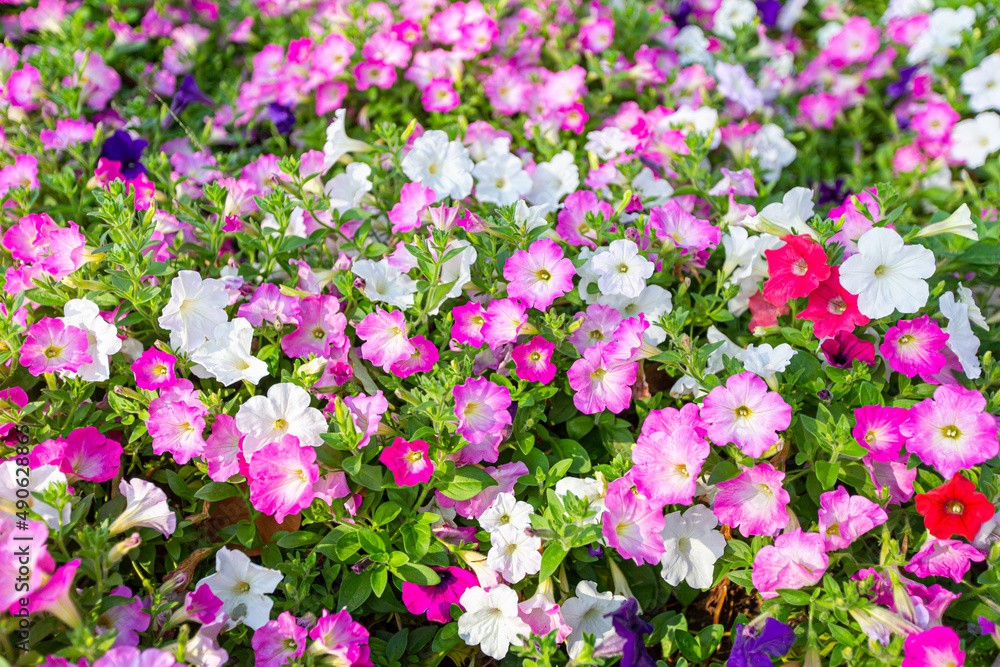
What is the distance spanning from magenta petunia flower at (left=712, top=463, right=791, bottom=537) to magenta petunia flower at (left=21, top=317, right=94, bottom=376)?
5.86 feet

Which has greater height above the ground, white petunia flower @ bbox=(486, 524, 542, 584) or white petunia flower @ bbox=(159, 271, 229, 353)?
white petunia flower @ bbox=(159, 271, 229, 353)

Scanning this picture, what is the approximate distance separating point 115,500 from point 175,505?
21 centimetres

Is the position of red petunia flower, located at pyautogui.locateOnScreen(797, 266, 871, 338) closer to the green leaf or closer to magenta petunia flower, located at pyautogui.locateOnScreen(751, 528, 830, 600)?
magenta petunia flower, located at pyautogui.locateOnScreen(751, 528, 830, 600)

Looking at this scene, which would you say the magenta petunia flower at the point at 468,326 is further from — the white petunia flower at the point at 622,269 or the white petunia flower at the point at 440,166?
the white petunia flower at the point at 440,166

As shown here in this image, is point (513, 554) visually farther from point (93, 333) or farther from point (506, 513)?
point (93, 333)

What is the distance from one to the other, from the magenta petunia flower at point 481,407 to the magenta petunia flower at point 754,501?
0.62 m

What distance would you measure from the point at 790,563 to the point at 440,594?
0.92 metres

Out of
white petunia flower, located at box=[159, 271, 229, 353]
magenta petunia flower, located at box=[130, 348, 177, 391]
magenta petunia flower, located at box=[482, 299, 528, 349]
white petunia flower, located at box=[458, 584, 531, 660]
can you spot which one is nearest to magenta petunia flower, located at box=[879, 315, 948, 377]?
magenta petunia flower, located at box=[482, 299, 528, 349]

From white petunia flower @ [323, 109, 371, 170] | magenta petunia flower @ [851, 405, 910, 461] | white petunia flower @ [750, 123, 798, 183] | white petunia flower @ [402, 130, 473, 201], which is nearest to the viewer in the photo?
magenta petunia flower @ [851, 405, 910, 461]

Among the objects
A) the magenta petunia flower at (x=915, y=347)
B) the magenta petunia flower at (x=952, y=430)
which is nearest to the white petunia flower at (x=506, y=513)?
the magenta petunia flower at (x=952, y=430)

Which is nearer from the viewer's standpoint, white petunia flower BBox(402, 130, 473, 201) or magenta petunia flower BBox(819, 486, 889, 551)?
magenta petunia flower BBox(819, 486, 889, 551)

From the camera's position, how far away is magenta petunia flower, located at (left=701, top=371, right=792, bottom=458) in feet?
5.74

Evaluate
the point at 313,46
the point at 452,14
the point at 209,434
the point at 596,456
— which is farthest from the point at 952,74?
the point at 209,434

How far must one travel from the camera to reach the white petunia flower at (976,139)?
3047 mm
